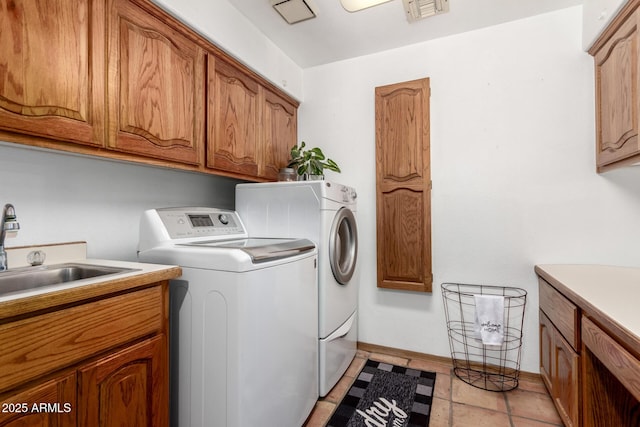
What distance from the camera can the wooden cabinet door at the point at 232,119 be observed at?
70.2 inches

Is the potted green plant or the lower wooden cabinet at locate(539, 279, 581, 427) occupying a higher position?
the potted green plant

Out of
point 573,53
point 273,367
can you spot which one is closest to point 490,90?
point 573,53

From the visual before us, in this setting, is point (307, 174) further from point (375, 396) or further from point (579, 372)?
point (579, 372)

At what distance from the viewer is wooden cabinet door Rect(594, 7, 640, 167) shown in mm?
1461

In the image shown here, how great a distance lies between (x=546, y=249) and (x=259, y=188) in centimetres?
192

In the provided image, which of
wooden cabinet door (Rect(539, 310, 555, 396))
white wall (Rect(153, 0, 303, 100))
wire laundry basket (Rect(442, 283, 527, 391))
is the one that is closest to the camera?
white wall (Rect(153, 0, 303, 100))

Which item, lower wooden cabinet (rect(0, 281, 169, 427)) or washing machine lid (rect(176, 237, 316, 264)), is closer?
lower wooden cabinet (rect(0, 281, 169, 427))

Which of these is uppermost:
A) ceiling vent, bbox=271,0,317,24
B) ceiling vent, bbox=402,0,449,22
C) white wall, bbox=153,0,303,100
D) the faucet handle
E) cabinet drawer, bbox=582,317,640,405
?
ceiling vent, bbox=402,0,449,22

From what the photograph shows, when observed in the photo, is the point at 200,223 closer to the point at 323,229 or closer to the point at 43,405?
the point at 323,229

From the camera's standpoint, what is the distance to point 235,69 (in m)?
1.97

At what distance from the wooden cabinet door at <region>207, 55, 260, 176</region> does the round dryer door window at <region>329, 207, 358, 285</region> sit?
712 millimetres

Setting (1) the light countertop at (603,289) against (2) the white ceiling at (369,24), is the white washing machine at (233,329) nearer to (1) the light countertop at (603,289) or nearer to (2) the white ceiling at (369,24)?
(1) the light countertop at (603,289)

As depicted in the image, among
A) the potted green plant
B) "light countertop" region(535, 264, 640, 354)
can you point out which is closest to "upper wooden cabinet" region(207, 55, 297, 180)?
the potted green plant

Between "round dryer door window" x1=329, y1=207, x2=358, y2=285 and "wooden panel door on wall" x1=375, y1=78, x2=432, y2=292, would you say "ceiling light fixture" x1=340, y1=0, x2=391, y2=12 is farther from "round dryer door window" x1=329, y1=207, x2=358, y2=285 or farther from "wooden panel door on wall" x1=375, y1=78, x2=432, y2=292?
"round dryer door window" x1=329, y1=207, x2=358, y2=285
